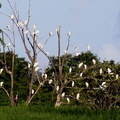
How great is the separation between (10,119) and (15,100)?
8.67m

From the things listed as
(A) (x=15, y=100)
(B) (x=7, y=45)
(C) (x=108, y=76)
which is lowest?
(A) (x=15, y=100)

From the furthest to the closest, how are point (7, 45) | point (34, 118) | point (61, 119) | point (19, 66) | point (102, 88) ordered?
point (19, 66) → point (7, 45) → point (102, 88) → point (34, 118) → point (61, 119)

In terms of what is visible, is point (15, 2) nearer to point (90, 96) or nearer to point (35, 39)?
point (35, 39)

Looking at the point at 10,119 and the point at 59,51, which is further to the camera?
the point at 59,51

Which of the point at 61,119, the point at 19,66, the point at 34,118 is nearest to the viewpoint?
the point at 61,119

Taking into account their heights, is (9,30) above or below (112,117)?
above

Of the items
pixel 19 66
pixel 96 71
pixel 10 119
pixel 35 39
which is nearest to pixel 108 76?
pixel 96 71

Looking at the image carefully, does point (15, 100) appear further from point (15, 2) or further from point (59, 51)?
point (15, 2)

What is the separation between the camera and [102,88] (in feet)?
52.3

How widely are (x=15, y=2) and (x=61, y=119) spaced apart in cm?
1112

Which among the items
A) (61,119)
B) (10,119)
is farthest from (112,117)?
(10,119)

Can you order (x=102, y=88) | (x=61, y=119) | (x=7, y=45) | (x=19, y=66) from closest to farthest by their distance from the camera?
(x=61, y=119) → (x=102, y=88) → (x=7, y=45) → (x=19, y=66)

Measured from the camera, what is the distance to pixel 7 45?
1712 centimetres

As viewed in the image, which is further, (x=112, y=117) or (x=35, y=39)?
(x=35, y=39)
